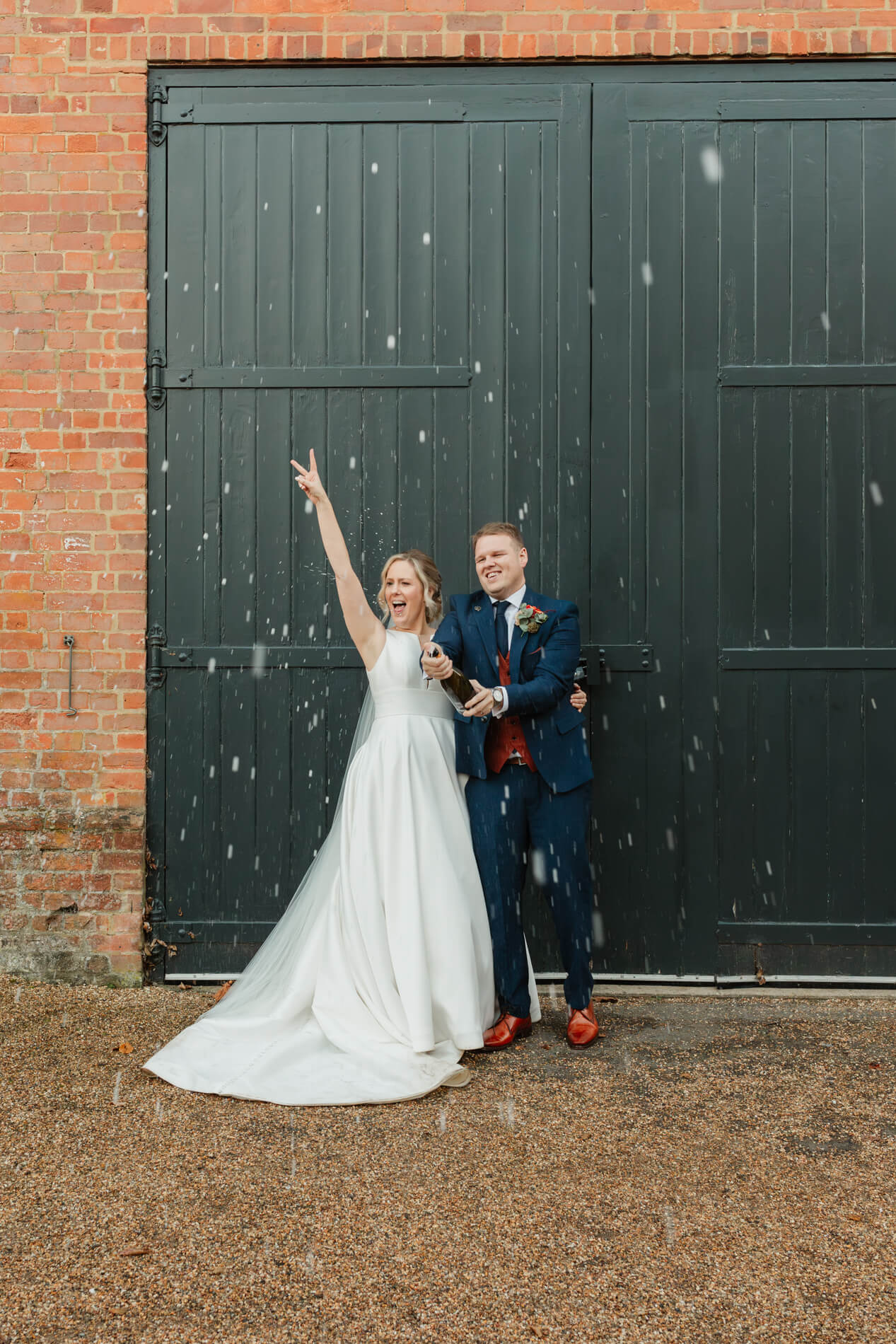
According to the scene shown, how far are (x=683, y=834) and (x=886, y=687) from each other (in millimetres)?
1079

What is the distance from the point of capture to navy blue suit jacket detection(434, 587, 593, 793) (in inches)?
135

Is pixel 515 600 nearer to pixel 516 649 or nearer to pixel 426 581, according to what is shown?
pixel 516 649

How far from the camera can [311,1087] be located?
9.95 ft

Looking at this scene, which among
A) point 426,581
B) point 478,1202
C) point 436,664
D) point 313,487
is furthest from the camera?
point 426,581

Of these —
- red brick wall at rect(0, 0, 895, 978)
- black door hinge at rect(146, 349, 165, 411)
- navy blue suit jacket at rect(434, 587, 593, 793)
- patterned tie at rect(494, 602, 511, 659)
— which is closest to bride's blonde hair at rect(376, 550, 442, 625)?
navy blue suit jacket at rect(434, 587, 593, 793)

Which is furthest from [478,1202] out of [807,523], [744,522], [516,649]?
[807,523]

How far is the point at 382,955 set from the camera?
11.0ft

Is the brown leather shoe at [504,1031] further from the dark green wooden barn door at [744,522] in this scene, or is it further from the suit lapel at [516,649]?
the suit lapel at [516,649]

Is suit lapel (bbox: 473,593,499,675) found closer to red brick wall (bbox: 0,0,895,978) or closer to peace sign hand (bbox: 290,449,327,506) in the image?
peace sign hand (bbox: 290,449,327,506)

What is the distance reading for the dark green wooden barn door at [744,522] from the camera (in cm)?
415

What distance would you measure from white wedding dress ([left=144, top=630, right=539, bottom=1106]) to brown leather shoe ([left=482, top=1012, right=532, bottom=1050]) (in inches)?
2.3

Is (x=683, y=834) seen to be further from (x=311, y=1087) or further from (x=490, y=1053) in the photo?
(x=311, y=1087)

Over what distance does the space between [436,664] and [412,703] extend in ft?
1.33

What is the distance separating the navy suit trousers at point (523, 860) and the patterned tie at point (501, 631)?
0.41m
